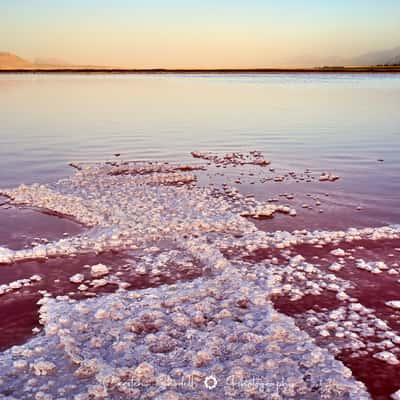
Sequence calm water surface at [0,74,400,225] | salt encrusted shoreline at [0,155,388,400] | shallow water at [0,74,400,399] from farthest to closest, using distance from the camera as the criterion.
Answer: calm water surface at [0,74,400,225] → shallow water at [0,74,400,399] → salt encrusted shoreline at [0,155,388,400]

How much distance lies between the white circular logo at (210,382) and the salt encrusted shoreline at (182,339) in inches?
1.5

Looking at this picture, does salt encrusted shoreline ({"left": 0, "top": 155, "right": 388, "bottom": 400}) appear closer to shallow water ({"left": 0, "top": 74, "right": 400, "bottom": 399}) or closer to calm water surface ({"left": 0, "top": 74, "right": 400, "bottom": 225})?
shallow water ({"left": 0, "top": 74, "right": 400, "bottom": 399})

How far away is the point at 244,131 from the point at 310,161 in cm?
736

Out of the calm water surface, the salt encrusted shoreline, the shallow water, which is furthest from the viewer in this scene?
the calm water surface

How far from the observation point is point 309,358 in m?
4.95

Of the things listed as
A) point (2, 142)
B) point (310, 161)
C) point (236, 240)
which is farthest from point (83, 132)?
point (236, 240)

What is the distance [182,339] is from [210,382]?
823 millimetres

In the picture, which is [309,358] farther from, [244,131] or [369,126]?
[369,126]

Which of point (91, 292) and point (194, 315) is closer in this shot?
point (194, 315)

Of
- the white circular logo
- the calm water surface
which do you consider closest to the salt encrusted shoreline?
the white circular logo

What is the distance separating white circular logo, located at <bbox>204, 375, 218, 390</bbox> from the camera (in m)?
4.54

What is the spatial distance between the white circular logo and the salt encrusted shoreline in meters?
0.04

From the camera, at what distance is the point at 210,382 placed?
4590mm

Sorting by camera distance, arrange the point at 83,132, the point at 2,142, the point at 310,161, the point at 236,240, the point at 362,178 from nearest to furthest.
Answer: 1. the point at 236,240
2. the point at 362,178
3. the point at 310,161
4. the point at 2,142
5. the point at 83,132
